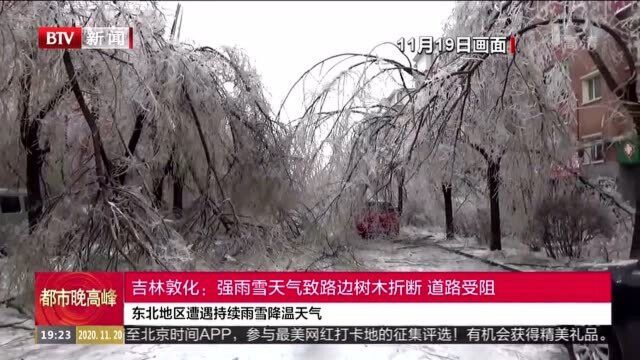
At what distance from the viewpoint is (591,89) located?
4117 mm

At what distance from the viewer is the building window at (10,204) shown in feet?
14.8

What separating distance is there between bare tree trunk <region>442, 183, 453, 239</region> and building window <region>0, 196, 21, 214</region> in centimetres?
423

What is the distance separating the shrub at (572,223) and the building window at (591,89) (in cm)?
93

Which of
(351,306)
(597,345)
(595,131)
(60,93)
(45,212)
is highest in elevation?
(60,93)

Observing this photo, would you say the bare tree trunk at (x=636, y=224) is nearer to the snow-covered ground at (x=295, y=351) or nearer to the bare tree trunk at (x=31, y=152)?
the snow-covered ground at (x=295, y=351)

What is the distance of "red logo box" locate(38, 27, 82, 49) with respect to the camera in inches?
129

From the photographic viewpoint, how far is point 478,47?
3344 mm

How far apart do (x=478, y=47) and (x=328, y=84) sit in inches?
60.0

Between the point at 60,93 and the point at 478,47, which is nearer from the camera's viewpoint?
the point at 478,47

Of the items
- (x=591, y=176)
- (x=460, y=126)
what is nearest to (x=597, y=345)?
(x=591, y=176)

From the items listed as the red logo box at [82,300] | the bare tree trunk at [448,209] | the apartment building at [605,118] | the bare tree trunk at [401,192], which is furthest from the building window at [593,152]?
the red logo box at [82,300]

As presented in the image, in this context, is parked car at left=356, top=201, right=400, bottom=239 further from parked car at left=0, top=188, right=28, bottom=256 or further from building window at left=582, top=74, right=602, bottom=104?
parked car at left=0, top=188, right=28, bottom=256

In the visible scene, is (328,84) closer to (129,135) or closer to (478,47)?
(478,47)

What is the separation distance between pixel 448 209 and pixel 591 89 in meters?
1.83
